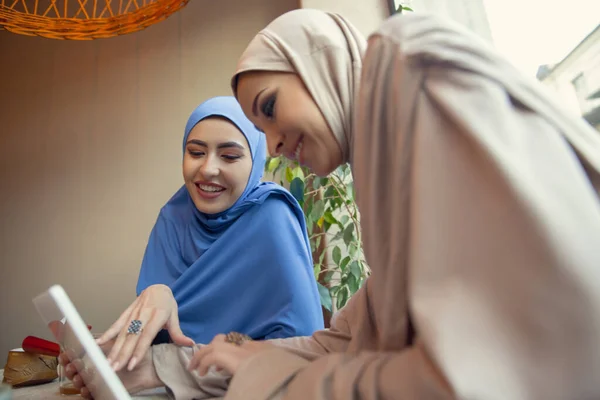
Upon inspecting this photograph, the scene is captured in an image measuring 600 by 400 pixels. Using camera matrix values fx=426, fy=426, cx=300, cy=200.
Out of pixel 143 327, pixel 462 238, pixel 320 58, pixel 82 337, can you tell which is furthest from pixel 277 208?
pixel 462 238

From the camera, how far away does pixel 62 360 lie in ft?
2.50

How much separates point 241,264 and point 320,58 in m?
0.62

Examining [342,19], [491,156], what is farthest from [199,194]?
[491,156]

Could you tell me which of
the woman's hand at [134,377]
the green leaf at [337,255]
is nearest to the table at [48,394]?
Result: the woman's hand at [134,377]

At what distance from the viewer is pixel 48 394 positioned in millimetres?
924

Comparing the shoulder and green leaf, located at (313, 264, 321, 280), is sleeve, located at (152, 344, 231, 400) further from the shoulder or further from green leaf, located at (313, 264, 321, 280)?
green leaf, located at (313, 264, 321, 280)

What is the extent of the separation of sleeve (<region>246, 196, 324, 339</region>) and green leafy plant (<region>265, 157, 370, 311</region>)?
1.73 ft

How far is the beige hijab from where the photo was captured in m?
0.62

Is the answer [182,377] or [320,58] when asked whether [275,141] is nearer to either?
[320,58]

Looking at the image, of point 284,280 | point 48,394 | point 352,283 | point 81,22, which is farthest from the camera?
point 352,283

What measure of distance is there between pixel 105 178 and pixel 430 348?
2269 mm

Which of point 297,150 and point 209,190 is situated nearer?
point 297,150

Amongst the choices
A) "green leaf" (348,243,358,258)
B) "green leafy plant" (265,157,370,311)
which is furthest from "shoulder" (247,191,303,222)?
"green leaf" (348,243,358,258)

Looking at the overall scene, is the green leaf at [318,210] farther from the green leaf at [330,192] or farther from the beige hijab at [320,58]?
the beige hijab at [320,58]
